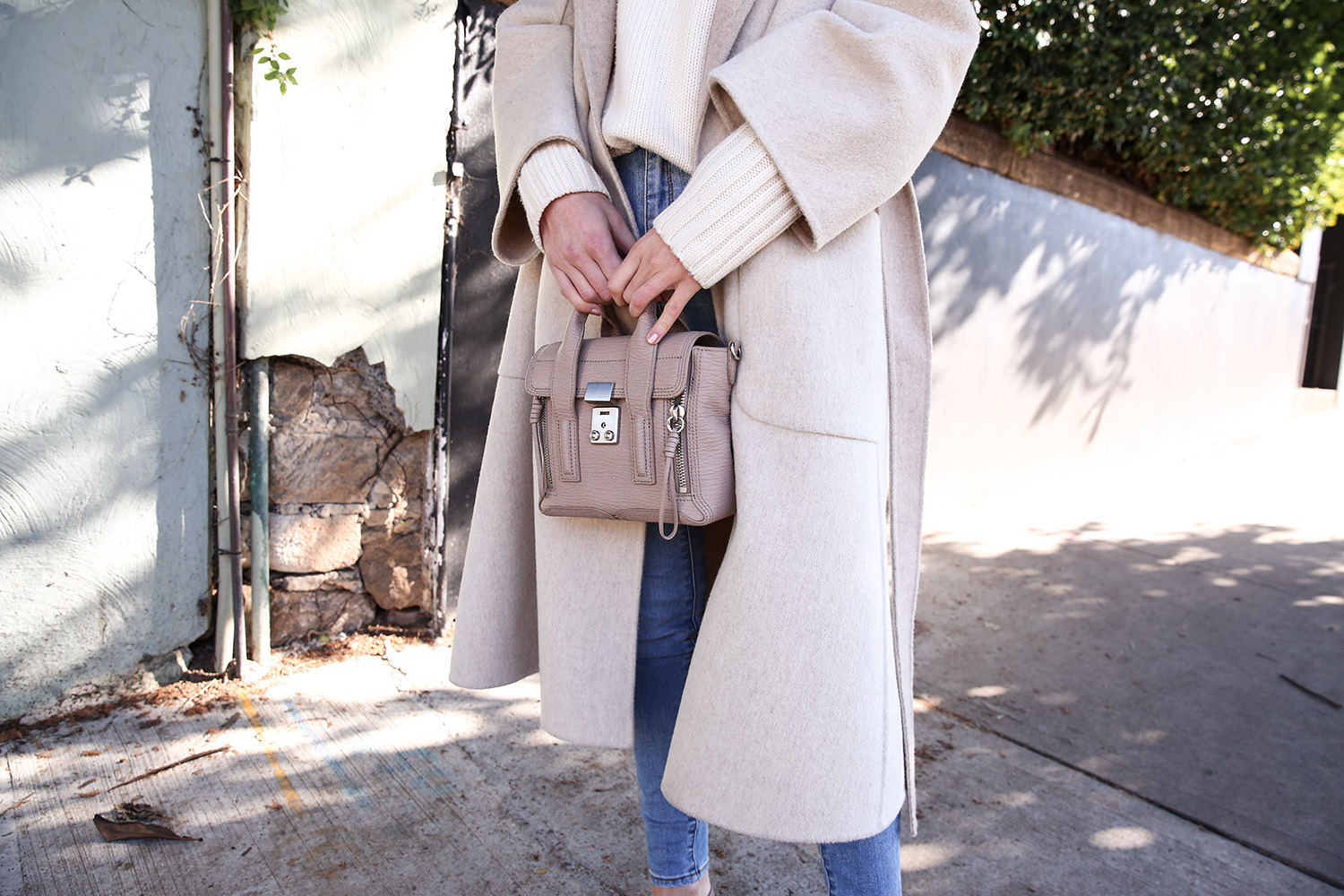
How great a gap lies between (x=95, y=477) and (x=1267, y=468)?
7902mm

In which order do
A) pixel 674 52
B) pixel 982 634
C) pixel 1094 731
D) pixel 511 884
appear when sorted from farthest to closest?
pixel 982 634 → pixel 1094 731 → pixel 511 884 → pixel 674 52

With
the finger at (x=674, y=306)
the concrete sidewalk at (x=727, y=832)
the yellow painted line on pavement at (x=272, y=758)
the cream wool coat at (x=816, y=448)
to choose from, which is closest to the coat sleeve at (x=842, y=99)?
the cream wool coat at (x=816, y=448)

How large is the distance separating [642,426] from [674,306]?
0.16 m

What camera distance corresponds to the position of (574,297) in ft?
3.87

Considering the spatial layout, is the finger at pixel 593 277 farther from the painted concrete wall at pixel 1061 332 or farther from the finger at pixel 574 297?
the painted concrete wall at pixel 1061 332

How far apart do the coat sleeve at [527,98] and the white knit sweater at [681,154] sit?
0.11ft

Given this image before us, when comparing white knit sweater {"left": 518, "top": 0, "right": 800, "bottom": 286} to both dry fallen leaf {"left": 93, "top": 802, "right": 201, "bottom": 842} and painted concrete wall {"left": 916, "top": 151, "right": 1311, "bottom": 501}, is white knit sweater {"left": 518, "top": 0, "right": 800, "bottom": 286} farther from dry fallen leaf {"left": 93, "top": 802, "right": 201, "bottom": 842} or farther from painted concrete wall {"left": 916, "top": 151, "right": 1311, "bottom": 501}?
painted concrete wall {"left": 916, "top": 151, "right": 1311, "bottom": 501}

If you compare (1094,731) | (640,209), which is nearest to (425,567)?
(640,209)

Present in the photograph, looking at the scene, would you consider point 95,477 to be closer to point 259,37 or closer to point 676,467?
point 259,37

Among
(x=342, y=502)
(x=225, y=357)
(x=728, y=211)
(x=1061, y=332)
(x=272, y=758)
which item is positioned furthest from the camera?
(x=1061, y=332)

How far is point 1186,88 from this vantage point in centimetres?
573

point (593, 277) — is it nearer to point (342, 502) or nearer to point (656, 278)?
point (656, 278)

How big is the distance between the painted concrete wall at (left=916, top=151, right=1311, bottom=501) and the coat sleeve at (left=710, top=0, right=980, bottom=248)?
12.1 feet

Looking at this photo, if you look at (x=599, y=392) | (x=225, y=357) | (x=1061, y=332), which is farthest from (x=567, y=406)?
(x=1061, y=332)
